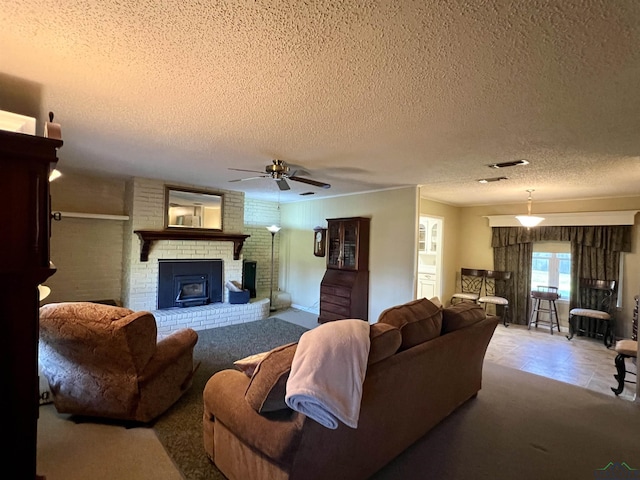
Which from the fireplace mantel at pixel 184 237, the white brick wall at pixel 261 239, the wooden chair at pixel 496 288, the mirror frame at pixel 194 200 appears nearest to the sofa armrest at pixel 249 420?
the fireplace mantel at pixel 184 237

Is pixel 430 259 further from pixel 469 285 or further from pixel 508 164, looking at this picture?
pixel 508 164

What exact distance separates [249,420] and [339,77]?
185 centimetres

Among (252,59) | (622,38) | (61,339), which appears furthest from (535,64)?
(61,339)

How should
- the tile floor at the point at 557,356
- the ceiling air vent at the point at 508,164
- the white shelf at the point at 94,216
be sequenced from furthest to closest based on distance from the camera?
the white shelf at the point at 94,216 → the tile floor at the point at 557,356 → the ceiling air vent at the point at 508,164

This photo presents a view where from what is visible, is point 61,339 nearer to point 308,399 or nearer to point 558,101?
point 308,399

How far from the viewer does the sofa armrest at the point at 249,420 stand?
137cm

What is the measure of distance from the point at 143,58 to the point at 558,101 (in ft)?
7.63

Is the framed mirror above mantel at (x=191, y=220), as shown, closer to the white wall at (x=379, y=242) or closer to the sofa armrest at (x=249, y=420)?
the white wall at (x=379, y=242)

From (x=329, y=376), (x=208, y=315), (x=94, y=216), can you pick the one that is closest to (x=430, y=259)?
(x=208, y=315)

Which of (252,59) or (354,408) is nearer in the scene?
(354,408)

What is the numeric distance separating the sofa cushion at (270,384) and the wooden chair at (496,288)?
5344mm

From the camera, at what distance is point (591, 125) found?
2156 mm

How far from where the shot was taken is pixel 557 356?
4.16 meters

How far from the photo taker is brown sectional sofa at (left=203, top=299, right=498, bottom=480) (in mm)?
1428
